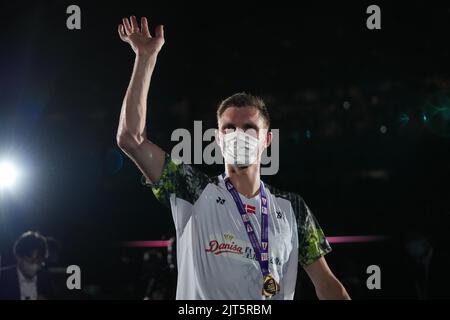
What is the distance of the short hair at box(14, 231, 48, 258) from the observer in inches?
224

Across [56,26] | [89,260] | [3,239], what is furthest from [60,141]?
[89,260]

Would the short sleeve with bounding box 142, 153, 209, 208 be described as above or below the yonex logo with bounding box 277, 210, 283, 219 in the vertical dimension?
above

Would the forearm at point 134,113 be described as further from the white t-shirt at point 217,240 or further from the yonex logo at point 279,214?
the yonex logo at point 279,214

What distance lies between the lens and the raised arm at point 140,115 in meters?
2.56

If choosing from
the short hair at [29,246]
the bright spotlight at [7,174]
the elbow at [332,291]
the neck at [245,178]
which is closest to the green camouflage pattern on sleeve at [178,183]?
the neck at [245,178]

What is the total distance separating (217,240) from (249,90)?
21.8 ft

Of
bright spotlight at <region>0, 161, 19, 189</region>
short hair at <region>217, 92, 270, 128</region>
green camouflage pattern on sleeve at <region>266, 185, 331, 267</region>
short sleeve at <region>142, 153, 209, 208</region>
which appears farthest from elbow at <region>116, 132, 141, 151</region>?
bright spotlight at <region>0, 161, 19, 189</region>

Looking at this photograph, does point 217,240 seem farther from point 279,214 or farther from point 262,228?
point 279,214

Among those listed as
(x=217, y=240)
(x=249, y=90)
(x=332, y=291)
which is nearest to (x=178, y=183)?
(x=217, y=240)

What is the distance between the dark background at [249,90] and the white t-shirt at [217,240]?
10.8 feet

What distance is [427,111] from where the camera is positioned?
872 cm

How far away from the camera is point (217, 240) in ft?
8.91

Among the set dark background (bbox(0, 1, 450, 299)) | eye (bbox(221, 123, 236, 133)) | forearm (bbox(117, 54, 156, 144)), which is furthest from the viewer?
dark background (bbox(0, 1, 450, 299))

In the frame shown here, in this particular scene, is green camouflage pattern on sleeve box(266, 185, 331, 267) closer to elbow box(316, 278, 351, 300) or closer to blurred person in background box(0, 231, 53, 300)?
elbow box(316, 278, 351, 300)
